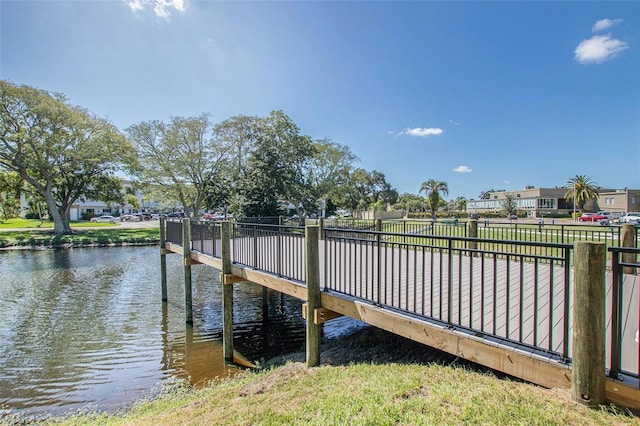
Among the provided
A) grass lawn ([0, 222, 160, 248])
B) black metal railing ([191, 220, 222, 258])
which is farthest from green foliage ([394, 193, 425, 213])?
black metal railing ([191, 220, 222, 258])

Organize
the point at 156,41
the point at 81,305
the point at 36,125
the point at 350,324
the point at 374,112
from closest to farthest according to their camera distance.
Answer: the point at 350,324, the point at 81,305, the point at 156,41, the point at 374,112, the point at 36,125

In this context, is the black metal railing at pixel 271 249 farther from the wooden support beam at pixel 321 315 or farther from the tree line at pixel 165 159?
the tree line at pixel 165 159

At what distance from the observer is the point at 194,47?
12.5m

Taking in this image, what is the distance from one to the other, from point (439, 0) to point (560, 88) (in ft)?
46.8

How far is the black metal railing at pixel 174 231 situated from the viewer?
429 inches

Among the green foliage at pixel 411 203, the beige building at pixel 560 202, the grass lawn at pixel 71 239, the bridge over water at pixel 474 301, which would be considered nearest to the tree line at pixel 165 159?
the grass lawn at pixel 71 239

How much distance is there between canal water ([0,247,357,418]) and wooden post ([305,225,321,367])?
8.84 ft

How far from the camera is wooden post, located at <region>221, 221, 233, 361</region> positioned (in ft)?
23.8

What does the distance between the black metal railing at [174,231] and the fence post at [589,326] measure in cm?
1075

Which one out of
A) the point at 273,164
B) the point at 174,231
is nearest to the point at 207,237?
the point at 174,231

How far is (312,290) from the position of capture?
4.91 m

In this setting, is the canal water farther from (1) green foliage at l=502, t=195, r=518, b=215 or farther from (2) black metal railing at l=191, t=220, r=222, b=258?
(1) green foliage at l=502, t=195, r=518, b=215

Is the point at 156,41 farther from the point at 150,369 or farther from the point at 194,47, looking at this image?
the point at 150,369

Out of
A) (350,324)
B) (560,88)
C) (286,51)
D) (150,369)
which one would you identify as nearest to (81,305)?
(150,369)
